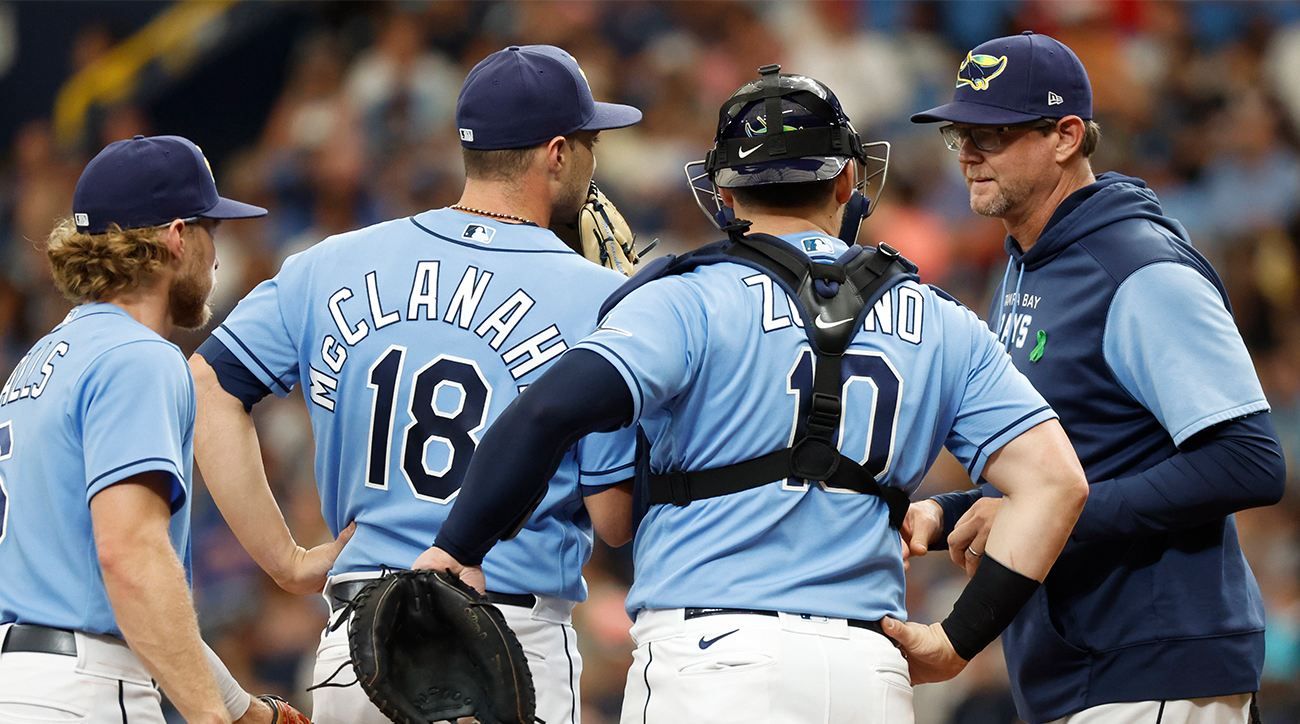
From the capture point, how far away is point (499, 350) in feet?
9.82

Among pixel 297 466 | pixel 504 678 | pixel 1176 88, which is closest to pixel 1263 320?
pixel 1176 88

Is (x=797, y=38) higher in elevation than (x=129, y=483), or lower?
higher

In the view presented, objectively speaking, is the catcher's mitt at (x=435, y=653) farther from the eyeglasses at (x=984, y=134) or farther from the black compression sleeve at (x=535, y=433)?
the eyeglasses at (x=984, y=134)

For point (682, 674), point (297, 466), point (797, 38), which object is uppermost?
point (797, 38)

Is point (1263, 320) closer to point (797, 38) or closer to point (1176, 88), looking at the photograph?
point (1176, 88)

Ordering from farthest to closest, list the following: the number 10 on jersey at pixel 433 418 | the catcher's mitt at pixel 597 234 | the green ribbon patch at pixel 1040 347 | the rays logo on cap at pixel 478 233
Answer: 1. the catcher's mitt at pixel 597 234
2. the green ribbon patch at pixel 1040 347
3. the rays logo on cap at pixel 478 233
4. the number 10 on jersey at pixel 433 418

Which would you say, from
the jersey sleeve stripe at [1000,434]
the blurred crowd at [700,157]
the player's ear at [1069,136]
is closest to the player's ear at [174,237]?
the jersey sleeve stripe at [1000,434]

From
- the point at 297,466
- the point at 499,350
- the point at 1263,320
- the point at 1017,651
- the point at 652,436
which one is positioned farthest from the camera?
the point at 297,466

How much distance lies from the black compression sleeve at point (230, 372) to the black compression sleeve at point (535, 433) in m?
1.02

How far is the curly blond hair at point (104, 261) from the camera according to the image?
3.12 metres

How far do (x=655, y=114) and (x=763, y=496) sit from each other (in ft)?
25.8

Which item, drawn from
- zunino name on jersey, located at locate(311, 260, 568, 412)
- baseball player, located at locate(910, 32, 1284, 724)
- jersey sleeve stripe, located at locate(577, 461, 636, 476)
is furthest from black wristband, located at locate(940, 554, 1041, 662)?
zunino name on jersey, located at locate(311, 260, 568, 412)

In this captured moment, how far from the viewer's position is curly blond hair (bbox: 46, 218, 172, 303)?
312cm

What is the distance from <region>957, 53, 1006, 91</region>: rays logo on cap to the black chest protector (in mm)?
1220
